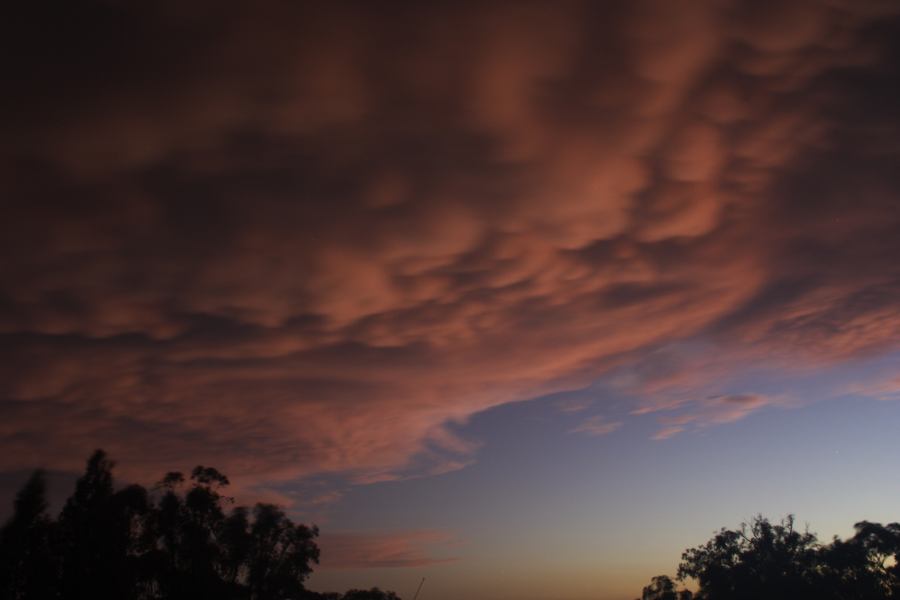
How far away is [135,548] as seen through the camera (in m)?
39.0

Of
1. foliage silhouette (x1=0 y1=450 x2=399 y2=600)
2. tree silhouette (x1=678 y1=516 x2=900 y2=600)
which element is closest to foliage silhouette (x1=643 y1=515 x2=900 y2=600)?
tree silhouette (x1=678 y1=516 x2=900 y2=600)

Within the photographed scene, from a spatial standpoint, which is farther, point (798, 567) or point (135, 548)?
point (798, 567)

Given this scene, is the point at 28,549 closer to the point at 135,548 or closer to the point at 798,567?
the point at 135,548

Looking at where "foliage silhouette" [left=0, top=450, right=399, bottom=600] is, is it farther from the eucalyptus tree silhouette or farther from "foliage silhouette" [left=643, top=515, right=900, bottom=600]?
"foliage silhouette" [left=643, top=515, right=900, bottom=600]

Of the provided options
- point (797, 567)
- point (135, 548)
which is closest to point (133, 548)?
point (135, 548)

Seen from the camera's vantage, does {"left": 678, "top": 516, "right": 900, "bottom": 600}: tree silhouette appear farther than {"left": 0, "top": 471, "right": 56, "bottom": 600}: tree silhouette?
Yes

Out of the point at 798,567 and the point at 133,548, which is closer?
the point at 133,548

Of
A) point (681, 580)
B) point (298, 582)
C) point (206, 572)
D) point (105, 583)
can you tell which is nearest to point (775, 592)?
point (681, 580)

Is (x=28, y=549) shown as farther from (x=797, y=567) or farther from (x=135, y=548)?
(x=797, y=567)

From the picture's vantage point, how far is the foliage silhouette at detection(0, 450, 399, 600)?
118 feet

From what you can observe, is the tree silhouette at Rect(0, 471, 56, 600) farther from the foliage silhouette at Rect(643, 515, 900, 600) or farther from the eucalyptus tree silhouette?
the foliage silhouette at Rect(643, 515, 900, 600)

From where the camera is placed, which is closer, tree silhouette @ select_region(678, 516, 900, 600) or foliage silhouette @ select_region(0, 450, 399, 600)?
foliage silhouette @ select_region(0, 450, 399, 600)

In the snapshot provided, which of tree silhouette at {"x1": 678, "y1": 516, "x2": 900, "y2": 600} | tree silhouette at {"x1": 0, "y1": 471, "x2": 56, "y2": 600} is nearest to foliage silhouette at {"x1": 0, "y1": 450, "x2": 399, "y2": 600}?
tree silhouette at {"x1": 0, "y1": 471, "x2": 56, "y2": 600}

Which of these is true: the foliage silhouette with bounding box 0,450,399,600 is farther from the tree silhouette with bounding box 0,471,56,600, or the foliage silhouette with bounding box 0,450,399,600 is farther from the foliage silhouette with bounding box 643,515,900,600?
the foliage silhouette with bounding box 643,515,900,600
